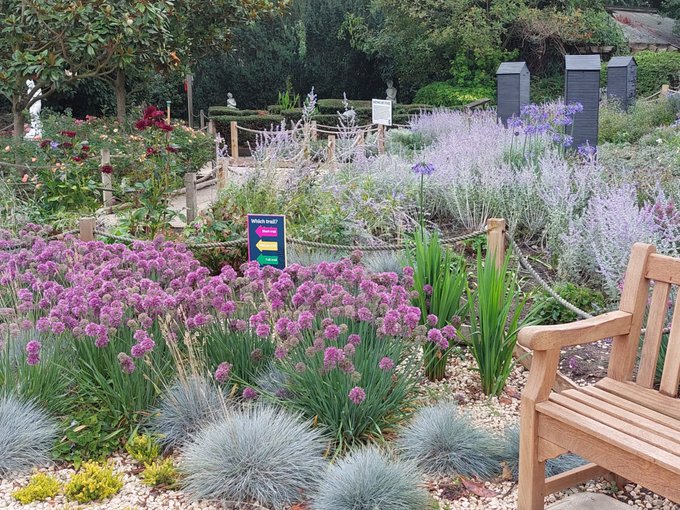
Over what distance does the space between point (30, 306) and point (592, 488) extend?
263 centimetres

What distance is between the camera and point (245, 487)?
2.80m

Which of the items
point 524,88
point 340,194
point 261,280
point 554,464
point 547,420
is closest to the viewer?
point 547,420

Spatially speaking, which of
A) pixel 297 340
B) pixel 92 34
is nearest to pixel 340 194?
pixel 297 340

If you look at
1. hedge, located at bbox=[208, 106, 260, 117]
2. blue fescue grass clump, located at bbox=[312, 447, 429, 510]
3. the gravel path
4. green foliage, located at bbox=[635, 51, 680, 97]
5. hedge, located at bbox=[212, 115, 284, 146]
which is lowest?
the gravel path

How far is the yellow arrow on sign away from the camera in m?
4.33

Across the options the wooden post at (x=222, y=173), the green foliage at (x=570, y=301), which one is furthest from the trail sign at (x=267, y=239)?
the wooden post at (x=222, y=173)

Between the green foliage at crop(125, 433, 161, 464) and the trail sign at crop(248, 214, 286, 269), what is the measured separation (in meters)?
1.41

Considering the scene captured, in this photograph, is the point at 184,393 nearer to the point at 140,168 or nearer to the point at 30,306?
the point at 30,306

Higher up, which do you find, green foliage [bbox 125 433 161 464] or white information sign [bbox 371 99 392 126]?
white information sign [bbox 371 99 392 126]

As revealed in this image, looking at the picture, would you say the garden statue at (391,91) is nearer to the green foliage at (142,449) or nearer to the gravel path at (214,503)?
the green foliage at (142,449)

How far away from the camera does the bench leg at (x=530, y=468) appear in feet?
8.46

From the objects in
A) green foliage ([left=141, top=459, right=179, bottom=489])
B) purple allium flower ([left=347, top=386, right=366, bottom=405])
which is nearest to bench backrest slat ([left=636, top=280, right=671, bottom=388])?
purple allium flower ([left=347, top=386, right=366, bottom=405])

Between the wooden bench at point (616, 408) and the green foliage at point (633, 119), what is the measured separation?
33.7 feet

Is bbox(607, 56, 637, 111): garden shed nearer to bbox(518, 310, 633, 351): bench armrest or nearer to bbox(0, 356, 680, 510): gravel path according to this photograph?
bbox(518, 310, 633, 351): bench armrest
